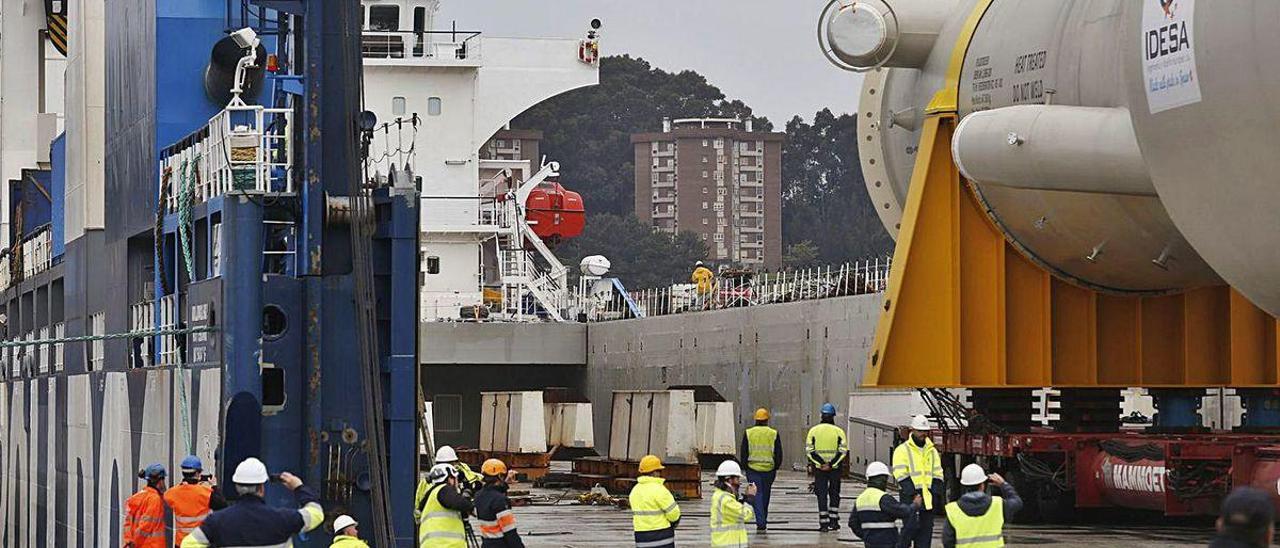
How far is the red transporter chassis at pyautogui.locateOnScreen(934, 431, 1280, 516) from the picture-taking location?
15188 mm

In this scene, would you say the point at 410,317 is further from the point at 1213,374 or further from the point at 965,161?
the point at 1213,374

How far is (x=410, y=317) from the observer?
13773 mm

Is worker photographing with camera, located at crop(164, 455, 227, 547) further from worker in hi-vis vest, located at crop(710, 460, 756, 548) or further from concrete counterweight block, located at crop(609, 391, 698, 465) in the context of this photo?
concrete counterweight block, located at crop(609, 391, 698, 465)

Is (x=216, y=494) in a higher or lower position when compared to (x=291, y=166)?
lower

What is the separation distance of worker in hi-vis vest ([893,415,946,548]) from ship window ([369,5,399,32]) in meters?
25.0

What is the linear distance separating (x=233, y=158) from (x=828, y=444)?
760cm

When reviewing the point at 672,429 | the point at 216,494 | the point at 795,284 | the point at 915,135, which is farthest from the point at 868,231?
the point at 216,494

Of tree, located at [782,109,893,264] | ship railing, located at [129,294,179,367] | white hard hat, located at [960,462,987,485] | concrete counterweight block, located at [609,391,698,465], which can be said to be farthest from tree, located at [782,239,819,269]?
white hard hat, located at [960,462,987,485]

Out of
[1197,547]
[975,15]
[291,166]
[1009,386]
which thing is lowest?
[1197,547]

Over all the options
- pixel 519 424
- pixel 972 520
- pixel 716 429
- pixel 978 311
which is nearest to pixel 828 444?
pixel 978 311

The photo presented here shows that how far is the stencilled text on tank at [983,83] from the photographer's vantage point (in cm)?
1669

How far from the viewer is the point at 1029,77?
1602 centimetres

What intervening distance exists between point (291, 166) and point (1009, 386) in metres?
6.74

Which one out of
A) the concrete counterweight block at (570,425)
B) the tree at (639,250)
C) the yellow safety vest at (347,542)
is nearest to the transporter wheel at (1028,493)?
the yellow safety vest at (347,542)
